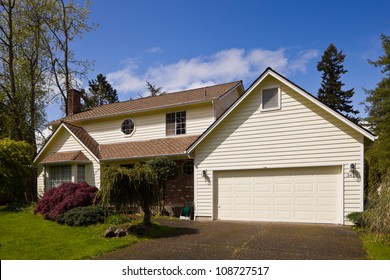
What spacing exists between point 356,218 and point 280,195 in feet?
9.60

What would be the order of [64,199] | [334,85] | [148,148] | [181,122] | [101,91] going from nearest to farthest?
[64,199] < [148,148] < [181,122] < [334,85] < [101,91]

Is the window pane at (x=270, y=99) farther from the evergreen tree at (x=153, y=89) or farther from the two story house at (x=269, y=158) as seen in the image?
the evergreen tree at (x=153, y=89)

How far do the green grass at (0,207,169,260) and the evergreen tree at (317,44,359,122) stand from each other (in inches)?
1703

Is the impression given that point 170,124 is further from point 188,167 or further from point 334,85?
point 334,85

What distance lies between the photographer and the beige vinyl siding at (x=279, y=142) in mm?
11055

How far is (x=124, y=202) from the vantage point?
9930 mm

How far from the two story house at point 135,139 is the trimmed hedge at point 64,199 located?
94.0 inches

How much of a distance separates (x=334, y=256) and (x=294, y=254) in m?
0.94

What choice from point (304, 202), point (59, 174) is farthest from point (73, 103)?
point (304, 202)

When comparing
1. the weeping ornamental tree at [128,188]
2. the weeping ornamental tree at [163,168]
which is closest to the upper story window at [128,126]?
the weeping ornamental tree at [163,168]

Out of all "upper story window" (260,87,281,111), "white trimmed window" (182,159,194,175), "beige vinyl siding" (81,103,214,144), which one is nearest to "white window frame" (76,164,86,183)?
"beige vinyl siding" (81,103,214,144)

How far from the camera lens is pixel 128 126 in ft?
62.0
